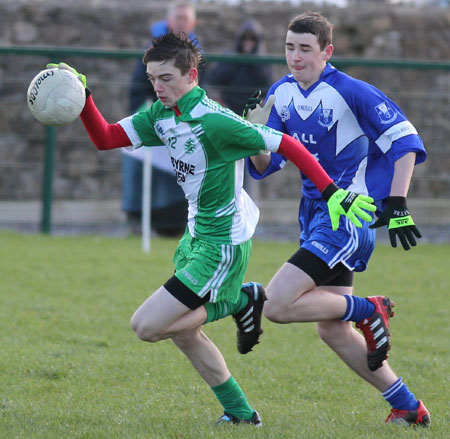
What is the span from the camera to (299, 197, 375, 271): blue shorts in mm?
4738

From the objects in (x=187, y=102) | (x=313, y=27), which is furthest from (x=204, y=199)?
(x=313, y=27)

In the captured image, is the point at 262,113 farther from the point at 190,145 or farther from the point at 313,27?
the point at 313,27

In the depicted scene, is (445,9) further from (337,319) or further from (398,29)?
(337,319)

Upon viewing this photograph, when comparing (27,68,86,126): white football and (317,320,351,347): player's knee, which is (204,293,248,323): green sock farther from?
(27,68,86,126): white football

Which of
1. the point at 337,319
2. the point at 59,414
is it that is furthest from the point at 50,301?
the point at 337,319

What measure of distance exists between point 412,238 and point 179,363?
2.02 m

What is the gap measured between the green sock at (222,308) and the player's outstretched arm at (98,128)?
0.95 metres

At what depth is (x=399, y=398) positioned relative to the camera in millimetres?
4715

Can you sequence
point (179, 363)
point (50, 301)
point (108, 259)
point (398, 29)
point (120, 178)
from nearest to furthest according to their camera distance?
1. point (179, 363)
2. point (50, 301)
3. point (108, 259)
4. point (120, 178)
5. point (398, 29)

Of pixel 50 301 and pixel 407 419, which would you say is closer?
pixel 407 419

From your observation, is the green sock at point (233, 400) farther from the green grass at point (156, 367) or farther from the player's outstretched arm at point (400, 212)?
the player's outstretched arm at point (400, 212)

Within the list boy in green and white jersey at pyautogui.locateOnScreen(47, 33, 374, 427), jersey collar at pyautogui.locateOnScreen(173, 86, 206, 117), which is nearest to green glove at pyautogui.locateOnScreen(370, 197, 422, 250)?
boy in green and white jersey at pyautogui.locateOnScreen(47, 33, 374, 427)

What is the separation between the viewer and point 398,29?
14242 millimetres

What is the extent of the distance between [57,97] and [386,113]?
1669 mm
